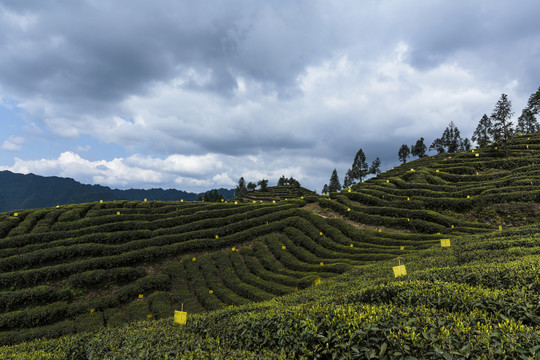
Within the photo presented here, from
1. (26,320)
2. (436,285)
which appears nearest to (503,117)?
(436,285)

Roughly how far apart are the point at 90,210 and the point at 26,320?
43.8 ft

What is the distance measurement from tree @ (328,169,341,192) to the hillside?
56.7 metres

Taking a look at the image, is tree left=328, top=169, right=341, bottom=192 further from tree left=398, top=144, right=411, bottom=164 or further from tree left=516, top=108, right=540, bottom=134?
tree left=516, top=108, right=540, bottom=134

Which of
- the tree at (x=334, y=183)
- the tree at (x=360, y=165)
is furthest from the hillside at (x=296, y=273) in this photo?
the tree at (x=334, y=183)

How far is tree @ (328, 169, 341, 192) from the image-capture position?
320 feet

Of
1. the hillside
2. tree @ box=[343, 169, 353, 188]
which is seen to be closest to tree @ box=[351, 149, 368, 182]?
tree @ box=[343, 169, 353, 188]

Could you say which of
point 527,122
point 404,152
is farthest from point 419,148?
point 527,122

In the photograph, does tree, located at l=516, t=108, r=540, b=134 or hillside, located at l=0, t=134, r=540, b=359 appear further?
tree, located at l=516, t=108, r=540, b=134

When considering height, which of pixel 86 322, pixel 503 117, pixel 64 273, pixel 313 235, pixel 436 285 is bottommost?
pixel 86 322

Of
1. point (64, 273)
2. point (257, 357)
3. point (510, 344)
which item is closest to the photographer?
point (510, 344)

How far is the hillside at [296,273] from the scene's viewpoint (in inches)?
197

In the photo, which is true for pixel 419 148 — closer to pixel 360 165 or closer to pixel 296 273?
pixel 360 165

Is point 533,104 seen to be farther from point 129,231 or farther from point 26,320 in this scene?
point 26,320

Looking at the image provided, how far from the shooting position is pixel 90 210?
29219 millimetres
